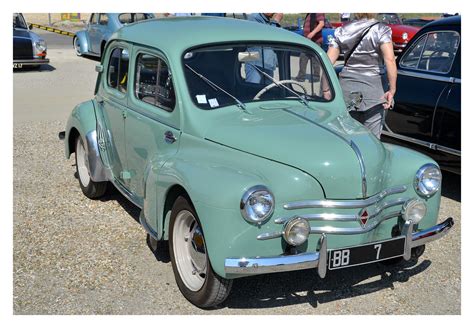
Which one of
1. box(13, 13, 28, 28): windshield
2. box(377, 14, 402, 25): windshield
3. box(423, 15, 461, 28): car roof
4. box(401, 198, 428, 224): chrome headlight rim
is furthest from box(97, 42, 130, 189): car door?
box(377, 14, 402, 25): windshield

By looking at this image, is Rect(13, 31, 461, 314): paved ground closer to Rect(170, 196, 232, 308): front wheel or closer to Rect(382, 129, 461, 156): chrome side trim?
Rect(170, 196, 232, 308): front wheel

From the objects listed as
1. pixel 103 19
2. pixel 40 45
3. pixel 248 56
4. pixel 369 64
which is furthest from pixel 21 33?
pixel 248 56

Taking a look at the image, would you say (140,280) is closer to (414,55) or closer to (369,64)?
(369,64)

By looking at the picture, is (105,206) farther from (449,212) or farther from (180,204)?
(449,212)

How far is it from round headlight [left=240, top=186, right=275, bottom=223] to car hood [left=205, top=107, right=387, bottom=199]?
13.7 inches

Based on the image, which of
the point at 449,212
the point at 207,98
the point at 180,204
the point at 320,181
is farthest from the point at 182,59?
the point at 449,212

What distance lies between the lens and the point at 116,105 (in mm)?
5320

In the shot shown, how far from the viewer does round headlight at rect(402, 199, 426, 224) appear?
13.2ft

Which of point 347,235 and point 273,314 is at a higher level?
point 347,235

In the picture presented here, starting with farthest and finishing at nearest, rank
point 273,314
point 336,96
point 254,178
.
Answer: point 336,96 < point 273,314 < point 254,178

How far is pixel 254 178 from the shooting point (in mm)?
3658

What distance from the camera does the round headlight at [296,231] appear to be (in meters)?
3.60

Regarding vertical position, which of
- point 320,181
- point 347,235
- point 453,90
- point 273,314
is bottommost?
point 273,314

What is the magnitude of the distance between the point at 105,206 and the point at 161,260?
144 cm
